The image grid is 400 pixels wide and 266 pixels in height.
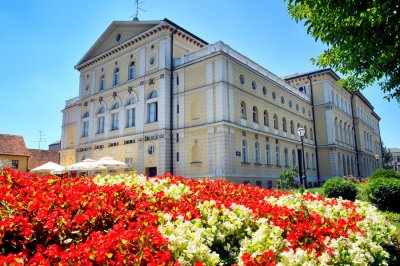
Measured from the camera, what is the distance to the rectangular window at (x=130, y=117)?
97.5ft

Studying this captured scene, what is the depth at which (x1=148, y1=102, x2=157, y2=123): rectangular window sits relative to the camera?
2764 cm

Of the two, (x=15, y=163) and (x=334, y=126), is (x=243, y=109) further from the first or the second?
(x=15, y=163)

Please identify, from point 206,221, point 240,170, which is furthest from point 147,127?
point 206,221

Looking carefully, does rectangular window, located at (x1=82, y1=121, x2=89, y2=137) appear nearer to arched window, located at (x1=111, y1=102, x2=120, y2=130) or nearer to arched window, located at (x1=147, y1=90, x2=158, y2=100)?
arched window, located at (x1=111, y1=102, x2=120, y2=130)

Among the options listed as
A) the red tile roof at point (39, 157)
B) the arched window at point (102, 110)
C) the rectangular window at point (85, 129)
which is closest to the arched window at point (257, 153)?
the arched window at point (102, 110)

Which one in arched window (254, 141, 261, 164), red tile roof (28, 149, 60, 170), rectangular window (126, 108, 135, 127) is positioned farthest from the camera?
red tile roof (28, 149, 60, 170)

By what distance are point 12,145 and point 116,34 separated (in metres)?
23.4

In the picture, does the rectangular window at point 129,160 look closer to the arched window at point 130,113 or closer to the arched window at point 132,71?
the arched window at point 130,113

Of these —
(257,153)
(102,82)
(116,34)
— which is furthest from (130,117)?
(257,153)

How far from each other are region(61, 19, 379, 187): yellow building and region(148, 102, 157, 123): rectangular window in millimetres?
132

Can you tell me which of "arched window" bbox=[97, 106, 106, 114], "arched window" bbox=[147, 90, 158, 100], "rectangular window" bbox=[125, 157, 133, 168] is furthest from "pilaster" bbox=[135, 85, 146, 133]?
"arched window" bbox=[97, 106, 106, 114]

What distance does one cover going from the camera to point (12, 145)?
42000mm

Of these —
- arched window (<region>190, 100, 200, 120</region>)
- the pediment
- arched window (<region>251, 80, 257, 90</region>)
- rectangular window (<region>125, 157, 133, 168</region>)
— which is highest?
the pediment

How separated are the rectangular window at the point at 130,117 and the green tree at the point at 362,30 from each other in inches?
843
